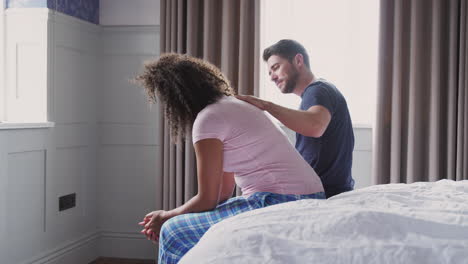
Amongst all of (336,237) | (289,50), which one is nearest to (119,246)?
(289,50)

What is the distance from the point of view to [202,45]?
141 inches

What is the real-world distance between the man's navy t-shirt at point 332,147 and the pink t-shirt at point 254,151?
0.30 m

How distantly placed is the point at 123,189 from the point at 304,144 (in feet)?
6.18

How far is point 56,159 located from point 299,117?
177cm

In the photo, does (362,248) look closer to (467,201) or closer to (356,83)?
(467,201)

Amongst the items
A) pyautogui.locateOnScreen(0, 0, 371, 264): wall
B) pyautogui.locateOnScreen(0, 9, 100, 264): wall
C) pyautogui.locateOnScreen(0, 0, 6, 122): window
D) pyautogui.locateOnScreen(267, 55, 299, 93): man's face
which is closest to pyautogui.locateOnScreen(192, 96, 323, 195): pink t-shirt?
pyautogui.locateOnScreen(267, 55, 299, 93): man's face

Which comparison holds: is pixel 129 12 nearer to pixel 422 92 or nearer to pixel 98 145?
pixel 98 145

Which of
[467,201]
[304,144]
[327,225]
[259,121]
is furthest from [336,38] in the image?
[327,225]

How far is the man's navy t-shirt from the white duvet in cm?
90

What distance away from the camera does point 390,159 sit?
3.36m

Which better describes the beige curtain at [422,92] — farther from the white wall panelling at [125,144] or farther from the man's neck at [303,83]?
the white wall panelling at [125,144]

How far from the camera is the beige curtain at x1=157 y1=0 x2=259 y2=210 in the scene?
11.3 ft

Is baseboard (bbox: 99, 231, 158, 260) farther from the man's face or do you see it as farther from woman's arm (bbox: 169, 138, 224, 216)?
woman's arm (bbox: 169, 138, 224, 216)

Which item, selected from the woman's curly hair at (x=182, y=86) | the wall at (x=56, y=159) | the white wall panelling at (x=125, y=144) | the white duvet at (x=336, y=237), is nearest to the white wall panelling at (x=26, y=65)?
the wall at (x=56, y=159)
